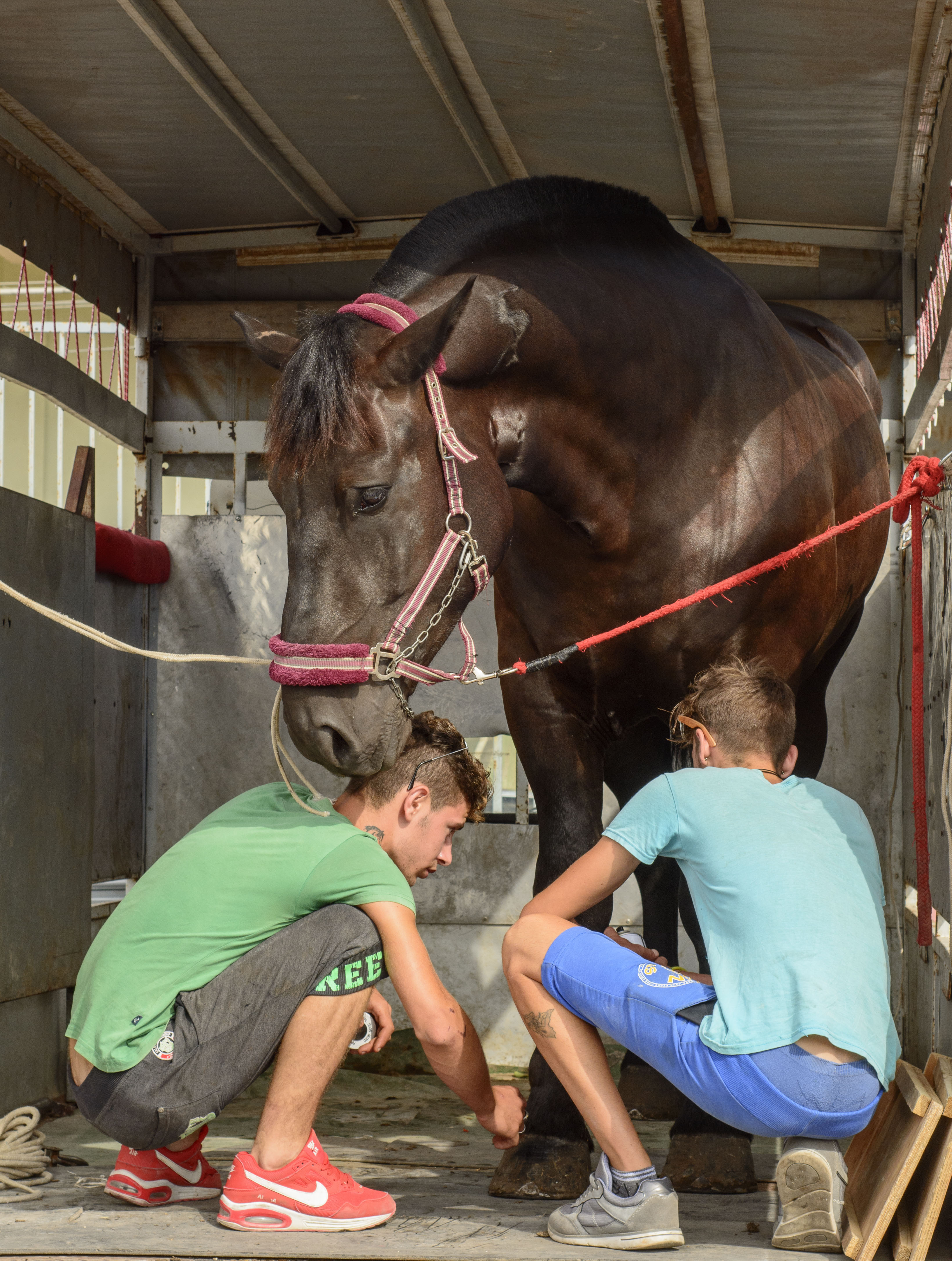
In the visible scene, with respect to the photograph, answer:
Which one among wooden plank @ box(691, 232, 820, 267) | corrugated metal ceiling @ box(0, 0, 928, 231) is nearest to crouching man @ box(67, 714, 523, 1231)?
corrugated metal ceiling @ box(0, 0, 928, 231)

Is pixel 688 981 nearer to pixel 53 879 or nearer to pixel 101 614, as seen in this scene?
pixel 53 879

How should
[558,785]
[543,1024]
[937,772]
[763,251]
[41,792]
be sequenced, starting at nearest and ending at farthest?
1. [543,1024]
2. [937,772]
3. [558,785]
4. [41,792]
5. [763,251]

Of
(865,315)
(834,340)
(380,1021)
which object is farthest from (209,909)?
(865,315)

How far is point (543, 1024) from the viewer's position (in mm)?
2213

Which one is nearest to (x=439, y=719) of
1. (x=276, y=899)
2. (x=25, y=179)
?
(x=276, y=899)

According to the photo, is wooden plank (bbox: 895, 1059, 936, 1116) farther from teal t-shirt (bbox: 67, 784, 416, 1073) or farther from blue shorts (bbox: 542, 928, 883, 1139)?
teal t-shirt (bbox: 67, 784, 416, 1073)

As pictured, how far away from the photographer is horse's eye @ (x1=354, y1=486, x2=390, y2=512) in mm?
2287

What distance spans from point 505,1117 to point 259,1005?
1.66ft

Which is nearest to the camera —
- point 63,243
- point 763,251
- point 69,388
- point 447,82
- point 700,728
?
point 700,728

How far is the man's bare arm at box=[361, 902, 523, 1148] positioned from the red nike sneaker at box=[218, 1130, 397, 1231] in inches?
9.6

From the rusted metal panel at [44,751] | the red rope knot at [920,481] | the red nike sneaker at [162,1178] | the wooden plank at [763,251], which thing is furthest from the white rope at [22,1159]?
the wooden plank at [763,251]

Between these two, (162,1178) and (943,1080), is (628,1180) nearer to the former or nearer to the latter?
(943,1080)

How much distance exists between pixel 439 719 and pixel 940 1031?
1.16 meters

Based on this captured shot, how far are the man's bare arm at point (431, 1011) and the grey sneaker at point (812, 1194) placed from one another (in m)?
0.53
